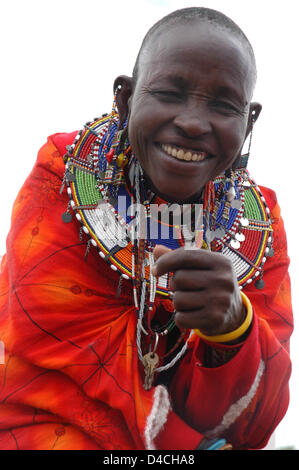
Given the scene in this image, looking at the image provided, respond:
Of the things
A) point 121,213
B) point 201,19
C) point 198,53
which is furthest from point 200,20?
point 121,213

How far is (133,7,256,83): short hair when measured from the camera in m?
1.48

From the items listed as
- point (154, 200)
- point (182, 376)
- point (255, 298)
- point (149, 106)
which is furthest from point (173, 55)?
point (182, 376)

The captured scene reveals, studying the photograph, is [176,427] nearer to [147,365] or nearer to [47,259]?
[147,365]

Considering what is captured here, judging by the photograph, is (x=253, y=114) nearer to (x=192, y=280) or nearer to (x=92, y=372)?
(x=192, y=280)

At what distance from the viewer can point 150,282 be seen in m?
1.67

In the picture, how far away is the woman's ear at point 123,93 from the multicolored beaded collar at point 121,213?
120 mm

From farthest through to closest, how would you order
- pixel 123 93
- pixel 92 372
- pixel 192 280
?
pixel 123 93, pixel 92 372, pixel 192 280

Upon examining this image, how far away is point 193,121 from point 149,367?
81 centimetres

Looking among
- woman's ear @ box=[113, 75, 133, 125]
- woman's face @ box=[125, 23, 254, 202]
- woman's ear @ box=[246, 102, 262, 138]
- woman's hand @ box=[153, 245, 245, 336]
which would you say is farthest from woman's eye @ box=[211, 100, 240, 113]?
woman's hand @ box=[153, 245, 245, 336]

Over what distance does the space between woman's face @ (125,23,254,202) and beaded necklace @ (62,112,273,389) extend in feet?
0.80

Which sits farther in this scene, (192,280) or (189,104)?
(189,104)

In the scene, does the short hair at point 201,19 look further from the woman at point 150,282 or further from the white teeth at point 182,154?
the white teeth at point 182,154

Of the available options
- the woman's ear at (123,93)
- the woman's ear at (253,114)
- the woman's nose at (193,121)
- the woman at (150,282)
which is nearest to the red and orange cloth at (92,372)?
the woman at (150,282)

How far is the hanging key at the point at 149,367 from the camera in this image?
62.7 inches
